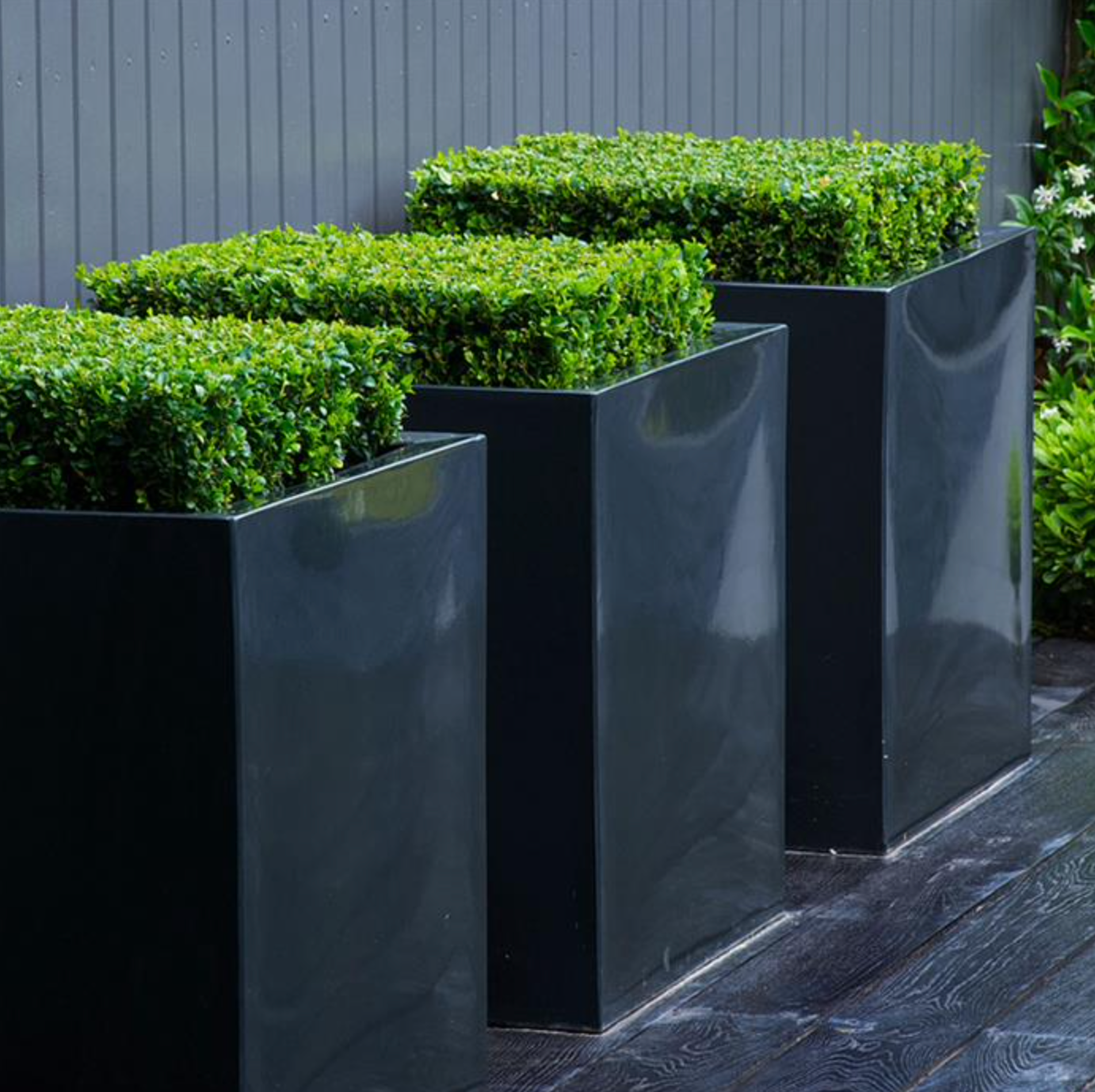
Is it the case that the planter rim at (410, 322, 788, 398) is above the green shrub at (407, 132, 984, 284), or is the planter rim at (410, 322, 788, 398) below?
below

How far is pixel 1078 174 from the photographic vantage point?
9.66 m

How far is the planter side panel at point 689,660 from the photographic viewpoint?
4707mm

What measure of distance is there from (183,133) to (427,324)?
954 millimetres

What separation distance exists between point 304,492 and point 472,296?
3.44ft

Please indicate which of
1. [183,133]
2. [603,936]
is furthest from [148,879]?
[183,133]

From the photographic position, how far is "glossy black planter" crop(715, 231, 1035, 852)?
5707 millimetres

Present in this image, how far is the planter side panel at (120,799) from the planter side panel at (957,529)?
8.05ft

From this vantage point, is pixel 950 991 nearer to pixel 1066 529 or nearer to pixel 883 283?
pixel 883 283

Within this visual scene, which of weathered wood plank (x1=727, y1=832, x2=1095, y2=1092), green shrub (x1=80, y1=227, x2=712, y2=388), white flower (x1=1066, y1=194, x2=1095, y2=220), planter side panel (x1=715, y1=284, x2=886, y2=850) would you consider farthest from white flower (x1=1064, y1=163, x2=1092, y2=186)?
green shrub (x1=80, y1=227, x2=712, y2=388)

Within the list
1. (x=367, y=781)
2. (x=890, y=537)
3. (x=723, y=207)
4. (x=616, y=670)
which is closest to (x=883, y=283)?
(x=723, y=207)

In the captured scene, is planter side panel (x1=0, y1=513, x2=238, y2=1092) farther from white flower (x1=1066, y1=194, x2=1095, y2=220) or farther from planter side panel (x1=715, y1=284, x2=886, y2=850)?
white flower (x1=1066, y1=194, x2=1095, y2=220)

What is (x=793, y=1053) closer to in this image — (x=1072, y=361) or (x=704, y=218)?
(x=704, y=218)

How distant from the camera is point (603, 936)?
4746 mm

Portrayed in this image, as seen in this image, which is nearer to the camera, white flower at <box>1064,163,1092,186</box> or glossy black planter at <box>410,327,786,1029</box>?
glossy black planter at <box>410,327,786,1029</box>
